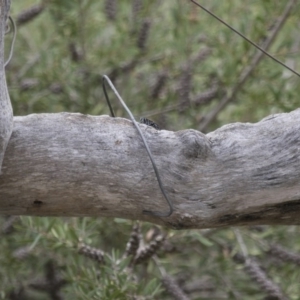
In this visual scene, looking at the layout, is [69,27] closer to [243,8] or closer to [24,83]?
[24,83]

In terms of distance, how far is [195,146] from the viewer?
90 cm

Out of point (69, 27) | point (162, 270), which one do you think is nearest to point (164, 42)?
point (69, 27)

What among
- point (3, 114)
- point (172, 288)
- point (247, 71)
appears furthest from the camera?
point (247, 71)

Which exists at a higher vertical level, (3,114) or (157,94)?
(157,94)

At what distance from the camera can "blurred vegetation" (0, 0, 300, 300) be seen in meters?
1.42

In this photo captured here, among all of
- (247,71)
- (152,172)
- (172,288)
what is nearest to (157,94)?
(247,71)

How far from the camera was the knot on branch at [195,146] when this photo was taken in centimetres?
90

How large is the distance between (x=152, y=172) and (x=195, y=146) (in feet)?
0.21

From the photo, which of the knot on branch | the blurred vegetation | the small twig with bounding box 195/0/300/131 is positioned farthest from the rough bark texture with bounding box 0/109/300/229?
the small twig with bounding box 195/0/300/131

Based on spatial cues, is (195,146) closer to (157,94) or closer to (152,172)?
(152,172)

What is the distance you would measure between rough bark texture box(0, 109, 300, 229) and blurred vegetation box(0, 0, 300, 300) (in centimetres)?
38

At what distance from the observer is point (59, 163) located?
895 millimetres

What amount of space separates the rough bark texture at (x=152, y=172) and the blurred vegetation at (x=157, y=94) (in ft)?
1.24

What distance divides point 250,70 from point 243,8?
26cm
